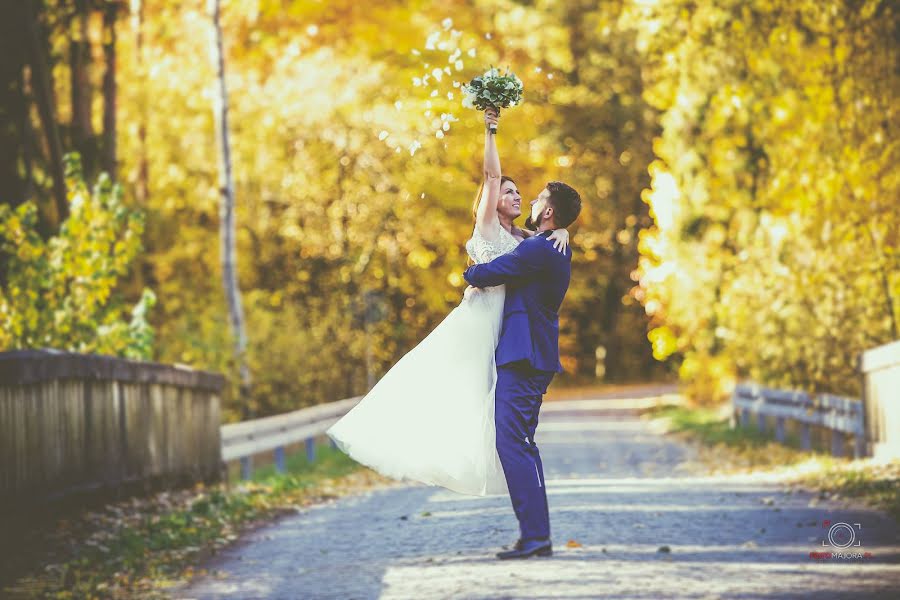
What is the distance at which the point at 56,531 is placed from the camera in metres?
12.3

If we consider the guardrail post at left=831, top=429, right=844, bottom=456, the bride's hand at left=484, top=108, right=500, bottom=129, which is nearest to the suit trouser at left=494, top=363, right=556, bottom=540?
the bride's hand at left=484, top=108, right=500, bottom=129

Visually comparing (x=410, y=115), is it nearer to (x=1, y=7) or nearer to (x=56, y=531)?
(x=1, y=7)

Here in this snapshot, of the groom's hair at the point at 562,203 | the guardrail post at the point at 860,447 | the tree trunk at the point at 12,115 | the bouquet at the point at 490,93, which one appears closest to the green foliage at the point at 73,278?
the tree trunk at the point at 12,115

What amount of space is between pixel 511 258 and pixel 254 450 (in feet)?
37.5

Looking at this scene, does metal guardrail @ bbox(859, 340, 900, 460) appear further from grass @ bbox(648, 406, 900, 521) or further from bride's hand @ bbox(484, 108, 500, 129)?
bride's hand @ bbox(484, 108, 500, 129)

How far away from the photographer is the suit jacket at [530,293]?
8414 mm

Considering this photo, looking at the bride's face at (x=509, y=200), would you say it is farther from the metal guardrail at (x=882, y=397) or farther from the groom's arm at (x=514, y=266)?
the metal guardrail at (x=882, y=397)

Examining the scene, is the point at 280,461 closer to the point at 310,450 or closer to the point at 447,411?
the point at 310,450

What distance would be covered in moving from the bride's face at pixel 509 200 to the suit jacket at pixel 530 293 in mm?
231

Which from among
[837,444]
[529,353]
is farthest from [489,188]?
[837,444]

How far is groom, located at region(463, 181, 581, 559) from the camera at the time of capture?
8469 mm

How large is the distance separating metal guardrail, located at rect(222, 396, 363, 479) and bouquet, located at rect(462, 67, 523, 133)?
10.4 meters

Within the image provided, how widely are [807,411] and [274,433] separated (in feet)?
24.6

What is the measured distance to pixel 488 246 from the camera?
340 inches
